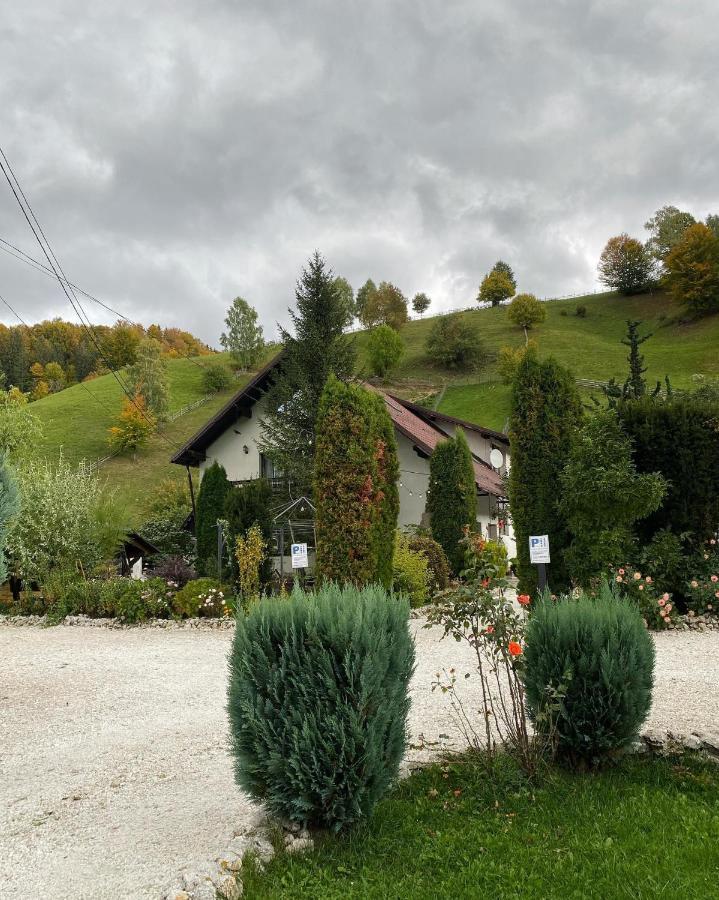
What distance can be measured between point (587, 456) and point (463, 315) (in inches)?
3030

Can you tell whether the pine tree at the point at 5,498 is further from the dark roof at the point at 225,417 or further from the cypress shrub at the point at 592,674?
the dark roof at the point at 225,417

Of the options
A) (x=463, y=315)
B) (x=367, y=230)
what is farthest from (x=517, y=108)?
(x=463, y=315)

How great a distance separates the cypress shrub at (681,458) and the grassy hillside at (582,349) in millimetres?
33542

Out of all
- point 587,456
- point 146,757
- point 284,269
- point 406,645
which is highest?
point 284,269

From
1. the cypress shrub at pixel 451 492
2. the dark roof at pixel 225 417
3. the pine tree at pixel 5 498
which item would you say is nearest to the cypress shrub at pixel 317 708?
the pine tree at pixel 5 498

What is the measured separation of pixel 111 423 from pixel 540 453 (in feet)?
166

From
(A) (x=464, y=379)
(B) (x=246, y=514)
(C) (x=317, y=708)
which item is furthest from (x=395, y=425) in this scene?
(A) (x=464, y=379)

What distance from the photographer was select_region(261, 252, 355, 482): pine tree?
1905 cm

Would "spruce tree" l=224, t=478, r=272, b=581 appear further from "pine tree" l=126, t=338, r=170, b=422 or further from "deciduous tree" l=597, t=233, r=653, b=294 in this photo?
"deciduous tree" l=597, t=233, r=653, b=294

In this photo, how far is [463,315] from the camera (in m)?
83.8

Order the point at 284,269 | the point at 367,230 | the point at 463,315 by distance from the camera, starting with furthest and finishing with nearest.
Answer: the point at 463,315, the point at 284,269, the point at 367,230

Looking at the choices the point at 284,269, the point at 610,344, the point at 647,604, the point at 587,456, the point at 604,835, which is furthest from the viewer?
the point at 610,344

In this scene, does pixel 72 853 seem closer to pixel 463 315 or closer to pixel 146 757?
pixel 146 757

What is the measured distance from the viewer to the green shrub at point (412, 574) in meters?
12.6
